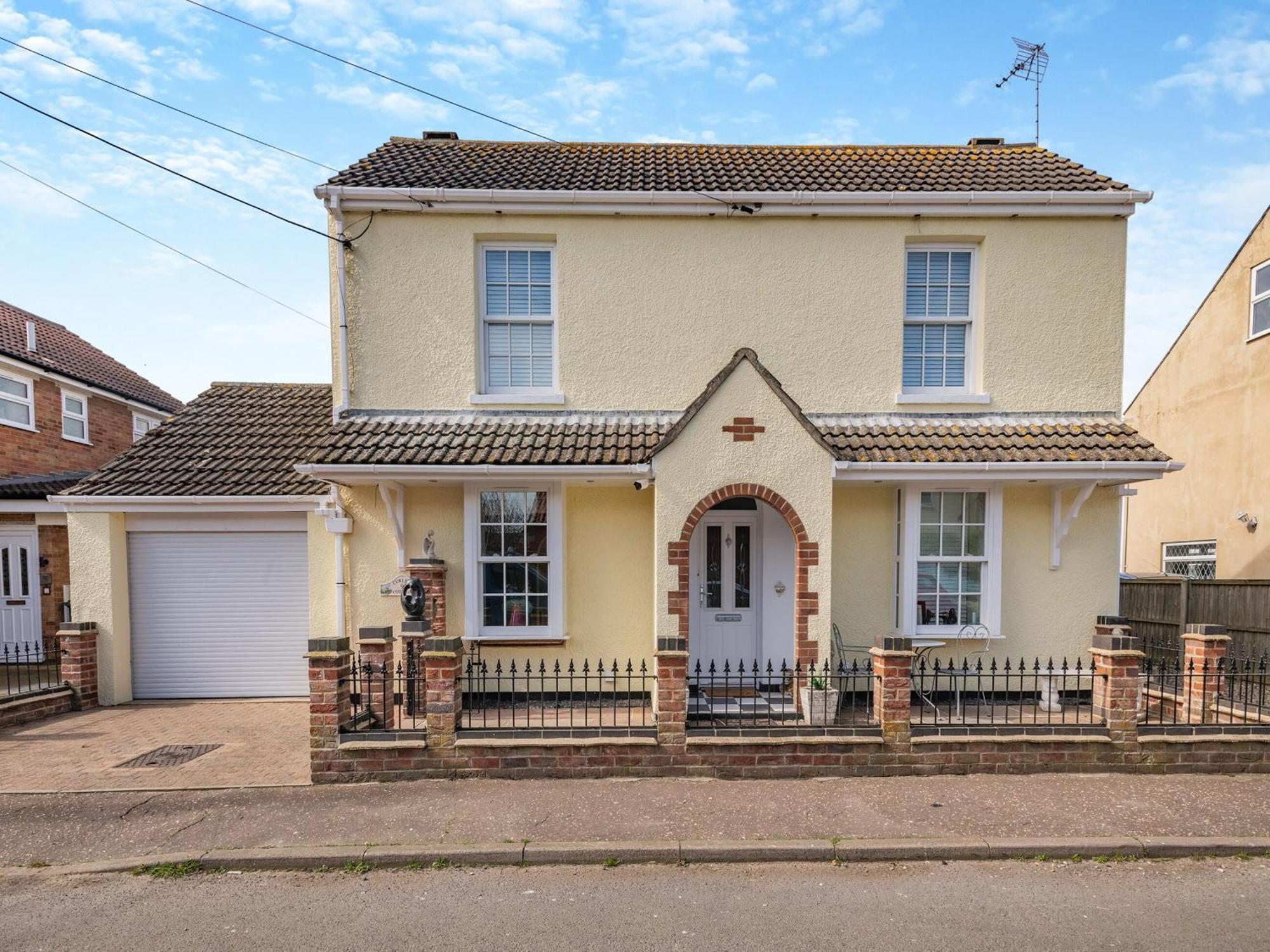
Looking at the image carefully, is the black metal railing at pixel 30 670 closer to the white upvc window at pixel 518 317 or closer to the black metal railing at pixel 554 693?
the black metal railing at pixel 554 693

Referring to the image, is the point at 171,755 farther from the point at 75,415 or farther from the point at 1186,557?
the point at 1186,557

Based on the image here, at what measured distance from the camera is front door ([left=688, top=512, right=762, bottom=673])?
7922mm

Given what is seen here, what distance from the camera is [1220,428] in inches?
484

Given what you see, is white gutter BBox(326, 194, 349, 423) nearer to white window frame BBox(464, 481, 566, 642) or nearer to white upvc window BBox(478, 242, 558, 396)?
white upvc window BBox(478, 242, 558, 396)

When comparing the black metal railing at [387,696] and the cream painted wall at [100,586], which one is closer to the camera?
the black metal railing at [387,696]

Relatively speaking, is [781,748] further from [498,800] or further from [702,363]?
[702,363]

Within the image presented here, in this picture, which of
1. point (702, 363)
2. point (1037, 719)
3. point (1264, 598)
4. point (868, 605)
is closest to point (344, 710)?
point (702, 363)

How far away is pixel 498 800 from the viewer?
5309 millimetres

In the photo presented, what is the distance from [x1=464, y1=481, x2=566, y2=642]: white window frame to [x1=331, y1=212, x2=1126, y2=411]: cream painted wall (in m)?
1.22

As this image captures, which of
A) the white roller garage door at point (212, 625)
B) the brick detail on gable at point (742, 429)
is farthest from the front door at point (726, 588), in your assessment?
the white roller garage door at point (212, 625)

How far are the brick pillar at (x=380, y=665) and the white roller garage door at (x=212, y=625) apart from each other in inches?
123

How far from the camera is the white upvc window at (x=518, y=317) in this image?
26.5ft

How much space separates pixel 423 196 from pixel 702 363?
13.0ft

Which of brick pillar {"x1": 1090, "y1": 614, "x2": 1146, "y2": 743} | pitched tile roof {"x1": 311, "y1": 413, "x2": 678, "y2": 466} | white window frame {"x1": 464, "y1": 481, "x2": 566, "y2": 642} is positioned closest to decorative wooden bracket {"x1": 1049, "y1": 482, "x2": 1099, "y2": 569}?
brick pillar {"x1": 1090, "y1": 614, "x2": 1146, "y2": 743}
